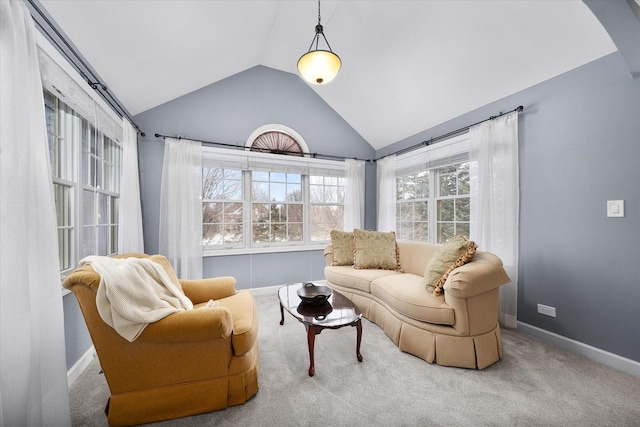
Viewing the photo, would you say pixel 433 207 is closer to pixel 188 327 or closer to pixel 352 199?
pixel 352 199

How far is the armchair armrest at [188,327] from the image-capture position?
1377 millimetres

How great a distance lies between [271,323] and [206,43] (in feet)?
10.0

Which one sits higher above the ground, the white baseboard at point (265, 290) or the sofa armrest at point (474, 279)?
the sofa armrest at point (474, 279)

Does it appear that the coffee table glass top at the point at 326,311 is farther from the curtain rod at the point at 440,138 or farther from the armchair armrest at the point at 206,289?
the curtain rod at the point at 440,138

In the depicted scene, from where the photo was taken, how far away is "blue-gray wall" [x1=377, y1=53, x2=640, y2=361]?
194 cm

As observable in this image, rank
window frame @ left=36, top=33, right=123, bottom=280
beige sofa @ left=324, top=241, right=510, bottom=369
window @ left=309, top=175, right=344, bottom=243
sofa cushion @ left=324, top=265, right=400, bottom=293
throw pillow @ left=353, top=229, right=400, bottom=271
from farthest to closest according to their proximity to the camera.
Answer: window @ left=309, top=175, right=344, bottom=243 → throw pillow @ left=353, top=229, right=400, bottom=271 → sofa cushion @ left=324, top=265, right=400, bottom=293 → beige sofa @ left=324, top=241, right=510, bottom=369 → window frame @ left=36, top=33, right=123, bottom=280

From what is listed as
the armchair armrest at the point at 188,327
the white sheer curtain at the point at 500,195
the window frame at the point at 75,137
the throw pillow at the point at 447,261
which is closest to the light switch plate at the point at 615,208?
the white sheer curtain at the point at 500,195

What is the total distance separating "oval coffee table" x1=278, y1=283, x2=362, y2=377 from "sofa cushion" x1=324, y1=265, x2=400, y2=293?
0.55 meters

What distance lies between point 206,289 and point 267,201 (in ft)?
6.33

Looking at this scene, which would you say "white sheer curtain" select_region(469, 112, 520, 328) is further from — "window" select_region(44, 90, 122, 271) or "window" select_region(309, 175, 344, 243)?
"window" select_region(44, 90, 122, 271)

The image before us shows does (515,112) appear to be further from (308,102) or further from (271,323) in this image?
(271,323)

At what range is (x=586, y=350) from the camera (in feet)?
6.95

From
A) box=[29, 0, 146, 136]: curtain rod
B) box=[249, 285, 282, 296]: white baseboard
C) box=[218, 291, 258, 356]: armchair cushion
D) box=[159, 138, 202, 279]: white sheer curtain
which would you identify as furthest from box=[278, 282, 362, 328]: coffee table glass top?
box=[29, 0, 146, 136]: curtain rod

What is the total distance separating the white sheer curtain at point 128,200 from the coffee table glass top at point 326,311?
1.76m
